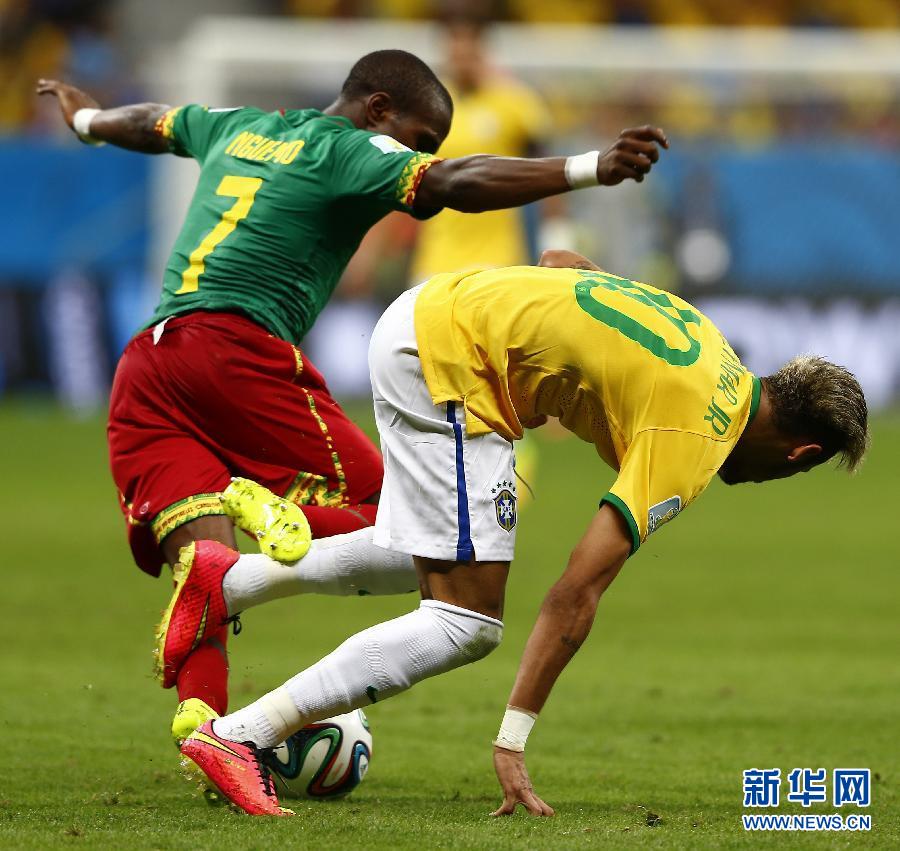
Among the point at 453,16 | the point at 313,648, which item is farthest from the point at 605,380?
the point at 453,16

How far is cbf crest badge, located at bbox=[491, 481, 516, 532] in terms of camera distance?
504 centimetres

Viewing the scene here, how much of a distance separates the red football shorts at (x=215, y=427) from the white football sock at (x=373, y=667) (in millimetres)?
897

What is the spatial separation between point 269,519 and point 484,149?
6.67 meters

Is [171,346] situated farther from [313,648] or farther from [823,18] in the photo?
[823,18]

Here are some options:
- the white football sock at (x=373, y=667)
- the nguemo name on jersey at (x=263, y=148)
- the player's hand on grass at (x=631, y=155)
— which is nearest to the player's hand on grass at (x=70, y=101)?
the nguemo name on jersey at (x=263, y=148)

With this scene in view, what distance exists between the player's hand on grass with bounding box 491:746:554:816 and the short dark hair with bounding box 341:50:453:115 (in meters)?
2.28

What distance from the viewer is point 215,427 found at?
232 inches

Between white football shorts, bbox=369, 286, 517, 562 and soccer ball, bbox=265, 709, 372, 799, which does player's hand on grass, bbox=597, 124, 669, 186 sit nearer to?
white football shorts, bbox=369, 286, 517, 562

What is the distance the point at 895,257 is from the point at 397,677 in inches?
642

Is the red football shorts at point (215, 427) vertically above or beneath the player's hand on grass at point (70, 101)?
beneath

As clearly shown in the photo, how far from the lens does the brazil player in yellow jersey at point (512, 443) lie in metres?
4.88

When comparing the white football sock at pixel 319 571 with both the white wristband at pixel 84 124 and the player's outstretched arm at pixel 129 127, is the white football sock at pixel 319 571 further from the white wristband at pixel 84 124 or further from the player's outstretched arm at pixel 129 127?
the white wristband at pixel 84 124

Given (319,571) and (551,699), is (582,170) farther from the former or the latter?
(551,699)

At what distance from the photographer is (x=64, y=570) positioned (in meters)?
10.5
